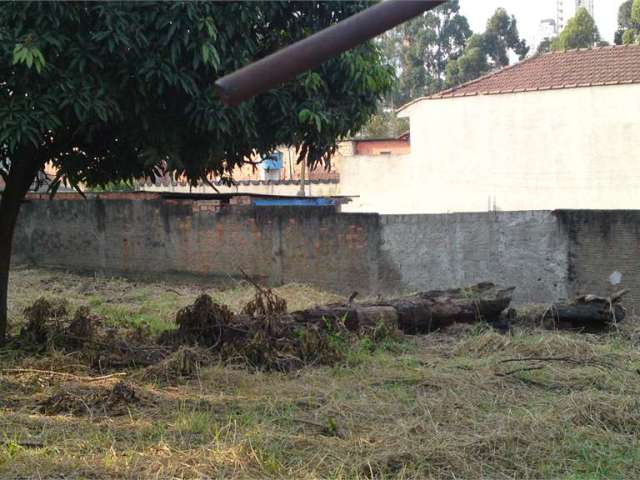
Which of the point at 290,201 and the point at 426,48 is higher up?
the point at 426,48

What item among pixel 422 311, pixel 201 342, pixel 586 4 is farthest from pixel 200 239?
pixel 586 4

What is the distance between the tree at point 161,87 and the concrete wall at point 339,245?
4.35m

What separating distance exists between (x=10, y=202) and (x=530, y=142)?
16118 mm

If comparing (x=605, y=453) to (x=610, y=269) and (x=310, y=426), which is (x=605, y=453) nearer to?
(x=310, y=426)

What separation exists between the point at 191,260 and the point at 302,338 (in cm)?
724

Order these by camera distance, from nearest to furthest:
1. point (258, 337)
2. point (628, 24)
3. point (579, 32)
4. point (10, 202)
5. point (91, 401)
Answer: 1. point (91, 401)
2. point (258, 337)
3. point (10, 202)
4. point (579, 32)
5. point (628, 24)

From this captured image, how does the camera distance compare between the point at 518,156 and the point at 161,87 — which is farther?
the point at 518,156

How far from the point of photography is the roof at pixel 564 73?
794 inches

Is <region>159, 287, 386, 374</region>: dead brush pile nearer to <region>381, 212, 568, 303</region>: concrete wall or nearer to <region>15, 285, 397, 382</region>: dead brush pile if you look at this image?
<region>15, 285, 397, 382</region>: dead brush pile

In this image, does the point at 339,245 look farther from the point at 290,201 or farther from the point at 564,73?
the point at 564,73

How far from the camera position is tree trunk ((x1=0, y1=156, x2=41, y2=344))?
6.95 meters

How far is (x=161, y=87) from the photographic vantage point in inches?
216

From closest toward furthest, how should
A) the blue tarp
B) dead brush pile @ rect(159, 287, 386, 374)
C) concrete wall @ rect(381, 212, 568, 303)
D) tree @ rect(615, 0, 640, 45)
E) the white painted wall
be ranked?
dead brush pile @ rect(159, 287, 386, 374), concrete wall @ rect(381, 212, 568, 303), the blue tarp, the white painted wall, tree @ rect(615, 0, 640, 45)

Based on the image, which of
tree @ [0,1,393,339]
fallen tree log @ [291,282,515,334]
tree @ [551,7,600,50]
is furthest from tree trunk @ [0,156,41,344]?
tree @ [551,7,600,50]
